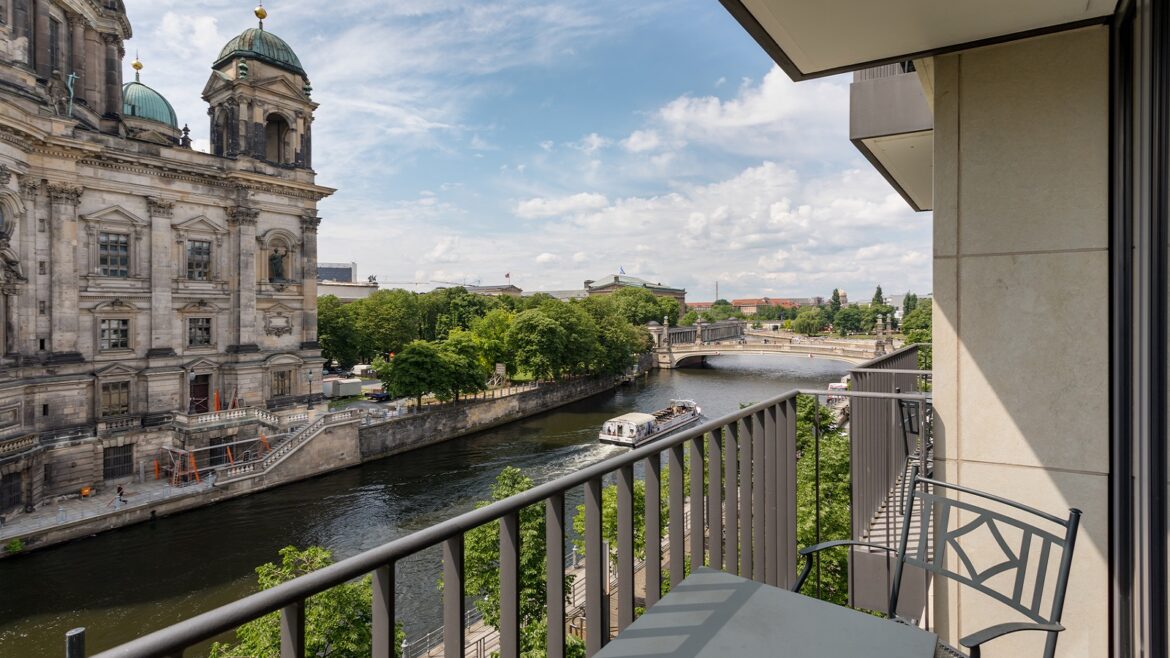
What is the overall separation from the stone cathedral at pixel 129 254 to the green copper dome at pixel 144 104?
1332 millimetres

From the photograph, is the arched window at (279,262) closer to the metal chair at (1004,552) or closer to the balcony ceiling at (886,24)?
the balcony ceiling at (886,24)

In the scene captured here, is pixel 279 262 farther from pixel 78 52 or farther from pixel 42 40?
pixel 42 40

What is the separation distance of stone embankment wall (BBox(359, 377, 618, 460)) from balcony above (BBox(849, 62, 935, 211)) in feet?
85.7

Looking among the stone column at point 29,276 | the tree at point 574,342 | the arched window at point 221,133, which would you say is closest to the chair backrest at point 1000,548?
the stone column at point 29,276

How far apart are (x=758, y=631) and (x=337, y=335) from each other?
160ft

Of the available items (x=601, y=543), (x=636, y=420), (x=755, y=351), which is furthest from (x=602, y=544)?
(x=755, y=351)

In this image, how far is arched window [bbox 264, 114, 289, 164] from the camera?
98.3ft

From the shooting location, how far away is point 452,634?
4.49 ft

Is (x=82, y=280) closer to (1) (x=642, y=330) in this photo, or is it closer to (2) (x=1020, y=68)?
(2) (x=1020, y=68)

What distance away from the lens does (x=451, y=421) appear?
31641 mm

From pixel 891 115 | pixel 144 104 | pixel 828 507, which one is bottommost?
pixel 828 507

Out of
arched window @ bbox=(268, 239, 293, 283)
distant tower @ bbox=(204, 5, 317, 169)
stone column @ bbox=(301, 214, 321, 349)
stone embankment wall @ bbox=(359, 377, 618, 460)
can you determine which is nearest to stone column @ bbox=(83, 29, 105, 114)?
distant tower @ bbox=(204, 5, 317, 169)

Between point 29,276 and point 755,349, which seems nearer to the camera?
point 29,276

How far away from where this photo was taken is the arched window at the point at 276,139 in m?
30.0
